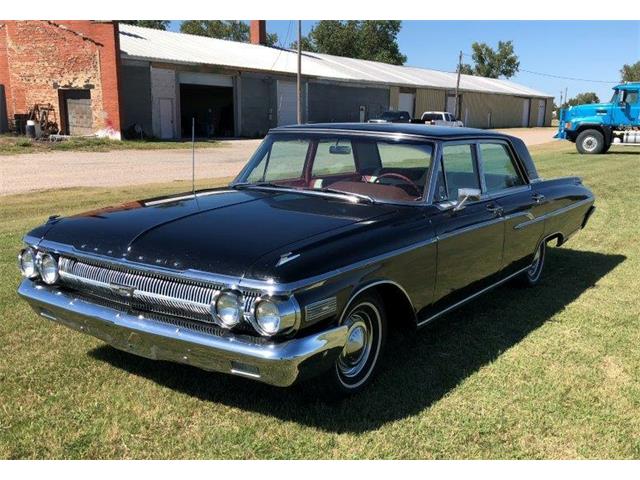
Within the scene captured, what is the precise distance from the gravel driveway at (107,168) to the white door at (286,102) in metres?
12.2

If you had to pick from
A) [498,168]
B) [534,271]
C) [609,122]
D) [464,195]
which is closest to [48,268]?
[464,195]

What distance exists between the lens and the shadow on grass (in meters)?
3.35

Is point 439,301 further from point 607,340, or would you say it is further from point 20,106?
point 20,106

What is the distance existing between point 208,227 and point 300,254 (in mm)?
675

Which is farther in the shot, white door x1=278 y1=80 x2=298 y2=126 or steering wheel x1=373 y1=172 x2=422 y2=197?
white door x1=278 y1=80 x2=298 y2=126

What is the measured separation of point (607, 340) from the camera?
4465 mm

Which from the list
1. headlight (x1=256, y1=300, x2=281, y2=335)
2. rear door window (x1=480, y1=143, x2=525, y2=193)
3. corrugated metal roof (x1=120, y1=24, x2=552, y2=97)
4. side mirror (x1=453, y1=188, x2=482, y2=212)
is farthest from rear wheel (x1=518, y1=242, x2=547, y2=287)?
corrugated metal roof (x1=120, y1=24, x2=552, y2=97)

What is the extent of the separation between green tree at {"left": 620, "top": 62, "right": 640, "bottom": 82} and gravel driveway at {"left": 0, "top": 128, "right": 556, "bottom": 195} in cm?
10397

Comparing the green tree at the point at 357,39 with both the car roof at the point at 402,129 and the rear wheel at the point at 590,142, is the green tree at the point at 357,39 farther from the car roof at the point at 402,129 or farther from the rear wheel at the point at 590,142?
the car roof at the point at 402,129

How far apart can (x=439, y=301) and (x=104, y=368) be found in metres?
2.19

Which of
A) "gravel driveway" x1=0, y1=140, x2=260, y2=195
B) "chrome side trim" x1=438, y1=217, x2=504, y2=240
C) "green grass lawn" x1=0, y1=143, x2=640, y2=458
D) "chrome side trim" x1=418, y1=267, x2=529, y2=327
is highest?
"chrome side trim" x1=438, y1=217, x2=504, y2=240

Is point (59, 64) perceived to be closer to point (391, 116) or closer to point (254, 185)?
point (391, 116)

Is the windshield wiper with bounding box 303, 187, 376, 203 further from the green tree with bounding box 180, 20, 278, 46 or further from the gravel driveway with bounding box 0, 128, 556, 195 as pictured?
the green tree with bounding box 180, 20, 278, 46

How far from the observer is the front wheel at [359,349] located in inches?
130
